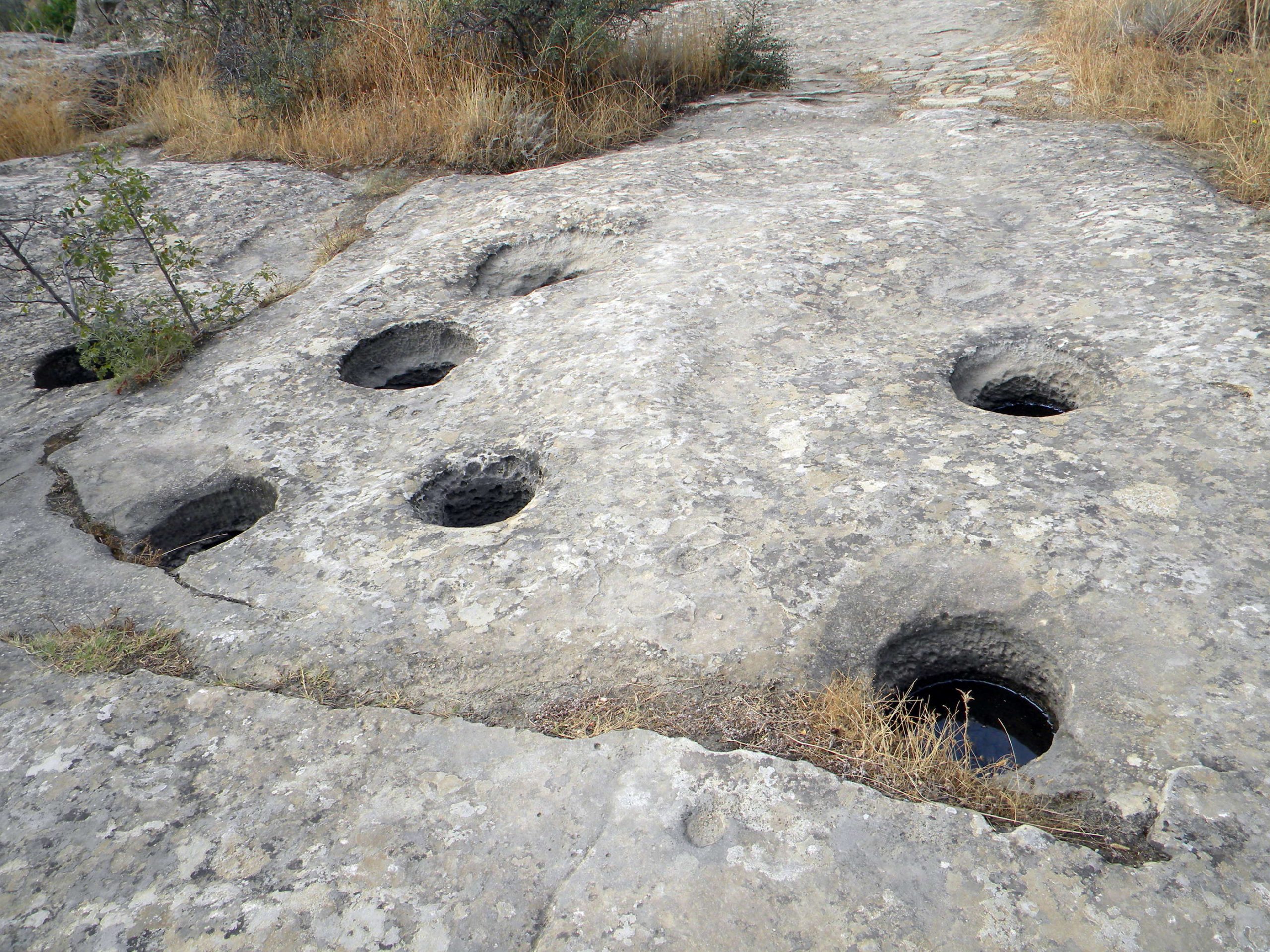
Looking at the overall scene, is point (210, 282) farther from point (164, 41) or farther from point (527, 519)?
point (164, 41)

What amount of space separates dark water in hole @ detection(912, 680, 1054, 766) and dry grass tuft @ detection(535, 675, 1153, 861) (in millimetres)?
80

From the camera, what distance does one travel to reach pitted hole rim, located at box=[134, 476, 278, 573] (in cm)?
253

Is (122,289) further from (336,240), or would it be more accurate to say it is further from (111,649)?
(111,649)

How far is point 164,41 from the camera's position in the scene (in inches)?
262

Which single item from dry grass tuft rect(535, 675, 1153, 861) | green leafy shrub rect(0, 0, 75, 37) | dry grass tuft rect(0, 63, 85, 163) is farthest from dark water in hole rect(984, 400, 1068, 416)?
green leafy shrub rect(0, 0, 75, 37)

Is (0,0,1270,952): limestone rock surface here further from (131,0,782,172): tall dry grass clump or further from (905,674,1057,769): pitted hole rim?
(131,0,782,172): tall dry grass clump

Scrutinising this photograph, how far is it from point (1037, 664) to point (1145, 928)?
0.62 metres

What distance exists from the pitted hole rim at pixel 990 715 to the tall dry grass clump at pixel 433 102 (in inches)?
147

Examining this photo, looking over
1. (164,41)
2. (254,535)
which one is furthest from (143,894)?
(164,41)

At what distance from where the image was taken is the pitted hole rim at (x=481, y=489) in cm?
251

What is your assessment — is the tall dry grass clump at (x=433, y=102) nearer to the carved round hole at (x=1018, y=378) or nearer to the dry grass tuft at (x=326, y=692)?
the carved round hole at (x=1018, y=378)

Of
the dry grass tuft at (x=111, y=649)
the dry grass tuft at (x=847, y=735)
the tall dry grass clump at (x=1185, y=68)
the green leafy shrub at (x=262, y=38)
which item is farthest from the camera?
the green leafy shrub at (x=262, y=38)

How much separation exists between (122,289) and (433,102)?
1.97 meters

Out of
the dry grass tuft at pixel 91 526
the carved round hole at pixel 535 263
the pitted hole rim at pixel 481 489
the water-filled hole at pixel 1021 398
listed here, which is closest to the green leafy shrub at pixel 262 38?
the carved round hole at pixel 535 263
